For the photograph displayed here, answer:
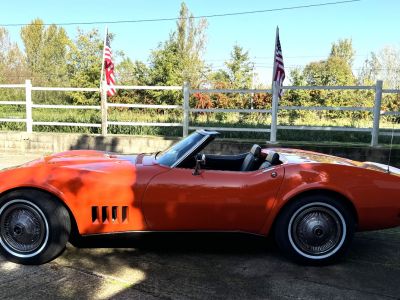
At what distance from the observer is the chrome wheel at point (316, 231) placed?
3.86 m

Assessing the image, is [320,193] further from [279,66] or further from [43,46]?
[43,46]

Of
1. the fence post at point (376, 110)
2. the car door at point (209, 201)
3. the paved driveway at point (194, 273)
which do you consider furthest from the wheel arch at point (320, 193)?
the fence post at point (376, 110)

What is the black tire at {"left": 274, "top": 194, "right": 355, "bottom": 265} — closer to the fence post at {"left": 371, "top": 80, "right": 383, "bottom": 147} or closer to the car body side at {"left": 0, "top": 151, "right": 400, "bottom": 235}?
the car body side at {"left": 0, "top": 151, "right": 400, "bottom": 235}

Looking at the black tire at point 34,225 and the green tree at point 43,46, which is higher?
the green tree at point 43,46

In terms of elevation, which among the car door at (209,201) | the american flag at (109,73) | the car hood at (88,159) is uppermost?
the american flag at (109,73)

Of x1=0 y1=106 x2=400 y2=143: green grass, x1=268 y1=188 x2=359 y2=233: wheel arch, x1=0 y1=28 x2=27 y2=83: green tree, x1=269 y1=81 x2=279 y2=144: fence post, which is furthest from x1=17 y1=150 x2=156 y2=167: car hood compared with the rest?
x1=0 y1=28 x2=27 y2=83: green tree

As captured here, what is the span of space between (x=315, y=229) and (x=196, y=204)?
106 cm

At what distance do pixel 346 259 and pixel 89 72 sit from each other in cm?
2042

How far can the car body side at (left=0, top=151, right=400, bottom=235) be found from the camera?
12.4 ft

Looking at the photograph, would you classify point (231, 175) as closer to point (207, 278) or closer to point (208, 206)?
point (208, 206)

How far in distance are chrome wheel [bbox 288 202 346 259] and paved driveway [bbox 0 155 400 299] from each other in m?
0.16

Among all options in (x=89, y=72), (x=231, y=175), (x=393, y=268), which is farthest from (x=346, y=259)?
(x=89, y=72)

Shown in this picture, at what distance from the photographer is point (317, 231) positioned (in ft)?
Answer: 12.6

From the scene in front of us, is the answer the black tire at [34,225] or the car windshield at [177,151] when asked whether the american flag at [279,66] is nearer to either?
the car windshield at [177,151]
